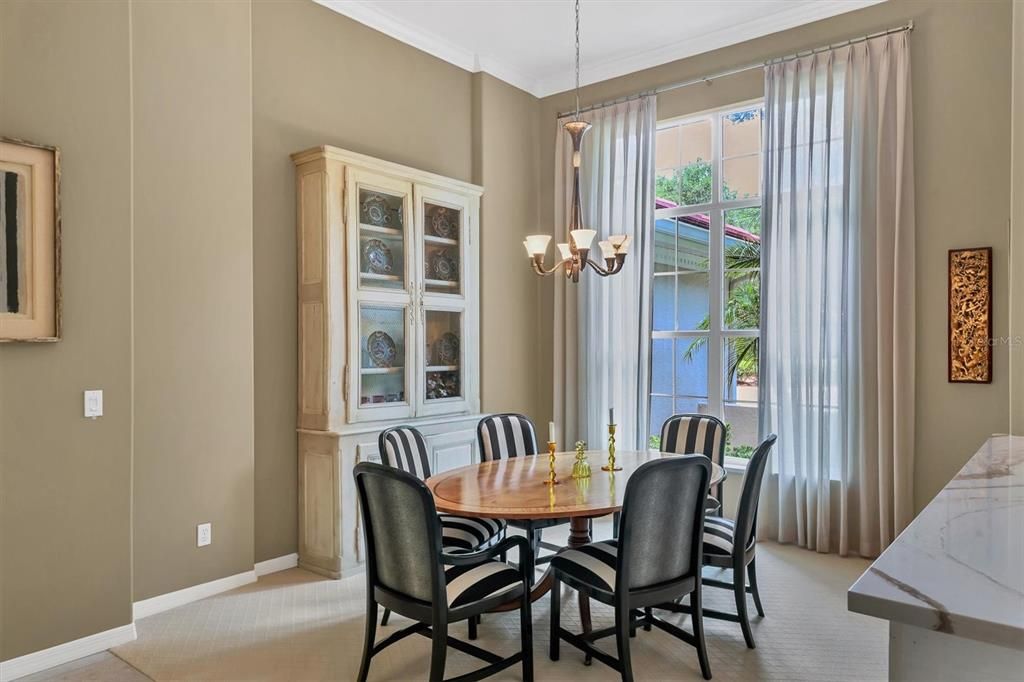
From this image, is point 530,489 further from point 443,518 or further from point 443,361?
point 443,361

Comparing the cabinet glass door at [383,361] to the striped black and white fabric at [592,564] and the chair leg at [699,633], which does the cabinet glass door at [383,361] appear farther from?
the chair leg at [699,633]

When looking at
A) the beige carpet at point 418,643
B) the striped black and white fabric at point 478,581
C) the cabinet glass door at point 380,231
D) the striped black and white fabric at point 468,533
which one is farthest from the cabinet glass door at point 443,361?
the striped black and white fabric at point 478,581

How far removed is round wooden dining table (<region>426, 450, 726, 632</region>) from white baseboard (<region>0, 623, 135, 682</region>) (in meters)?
1.52

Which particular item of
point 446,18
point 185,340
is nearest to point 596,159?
point 446,18

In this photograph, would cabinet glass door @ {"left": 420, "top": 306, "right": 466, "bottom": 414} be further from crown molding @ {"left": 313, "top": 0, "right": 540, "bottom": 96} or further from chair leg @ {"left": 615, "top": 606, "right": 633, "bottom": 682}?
chair leg @ {"left": 615, "top": 606, "right": 633, "bottom": 682}

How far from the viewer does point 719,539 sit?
3012 millimetres

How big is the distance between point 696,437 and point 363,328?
6.87 feet

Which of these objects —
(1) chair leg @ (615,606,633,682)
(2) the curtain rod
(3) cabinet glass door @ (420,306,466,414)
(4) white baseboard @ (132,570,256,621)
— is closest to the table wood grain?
(1) chair leg @ (615,606,633,682)

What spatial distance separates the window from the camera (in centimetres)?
479

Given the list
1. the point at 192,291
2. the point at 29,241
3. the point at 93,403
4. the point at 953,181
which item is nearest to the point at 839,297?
the point at 953,181

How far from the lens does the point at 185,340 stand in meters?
3.47

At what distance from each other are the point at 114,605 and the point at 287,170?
248cm

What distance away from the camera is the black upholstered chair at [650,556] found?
7.91 feet

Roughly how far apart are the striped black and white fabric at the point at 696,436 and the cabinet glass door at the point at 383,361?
5.45ft
